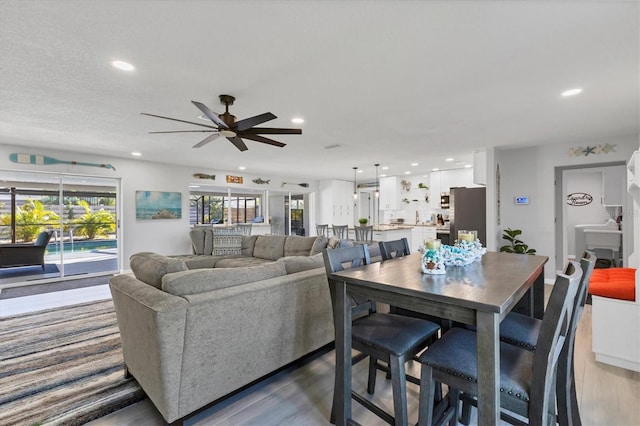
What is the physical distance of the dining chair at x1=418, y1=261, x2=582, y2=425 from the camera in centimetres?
107

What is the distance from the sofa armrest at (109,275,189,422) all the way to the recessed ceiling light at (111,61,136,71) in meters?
1.69

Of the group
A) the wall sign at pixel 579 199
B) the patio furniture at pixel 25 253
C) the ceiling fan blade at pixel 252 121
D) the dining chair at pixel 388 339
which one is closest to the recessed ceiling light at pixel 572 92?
the dining chair at pixel 388 339

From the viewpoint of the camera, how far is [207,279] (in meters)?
1.83

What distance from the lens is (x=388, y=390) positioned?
211 cm

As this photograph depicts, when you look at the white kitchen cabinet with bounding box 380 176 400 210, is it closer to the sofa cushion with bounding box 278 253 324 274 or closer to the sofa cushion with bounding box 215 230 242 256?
the sofa cushion with bounding box 215 230 242 256

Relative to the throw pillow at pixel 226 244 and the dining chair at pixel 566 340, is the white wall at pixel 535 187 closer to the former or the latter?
the dining chair at pixel 566 340

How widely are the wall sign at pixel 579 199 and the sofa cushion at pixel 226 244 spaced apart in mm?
8258

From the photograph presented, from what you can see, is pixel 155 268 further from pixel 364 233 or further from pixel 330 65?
pixel 364 233

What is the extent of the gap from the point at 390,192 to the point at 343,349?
7831mm

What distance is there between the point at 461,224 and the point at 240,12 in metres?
5.42

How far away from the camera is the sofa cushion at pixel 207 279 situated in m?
1.73

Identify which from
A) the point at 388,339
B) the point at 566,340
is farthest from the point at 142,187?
the point at 566,340

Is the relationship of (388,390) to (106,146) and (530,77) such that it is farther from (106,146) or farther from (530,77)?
(106,146)

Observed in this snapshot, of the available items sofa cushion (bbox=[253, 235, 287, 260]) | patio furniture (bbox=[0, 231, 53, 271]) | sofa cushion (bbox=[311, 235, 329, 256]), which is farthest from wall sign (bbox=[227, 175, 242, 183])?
sofa cushion (bbox=[311, 235, 329, 256])
